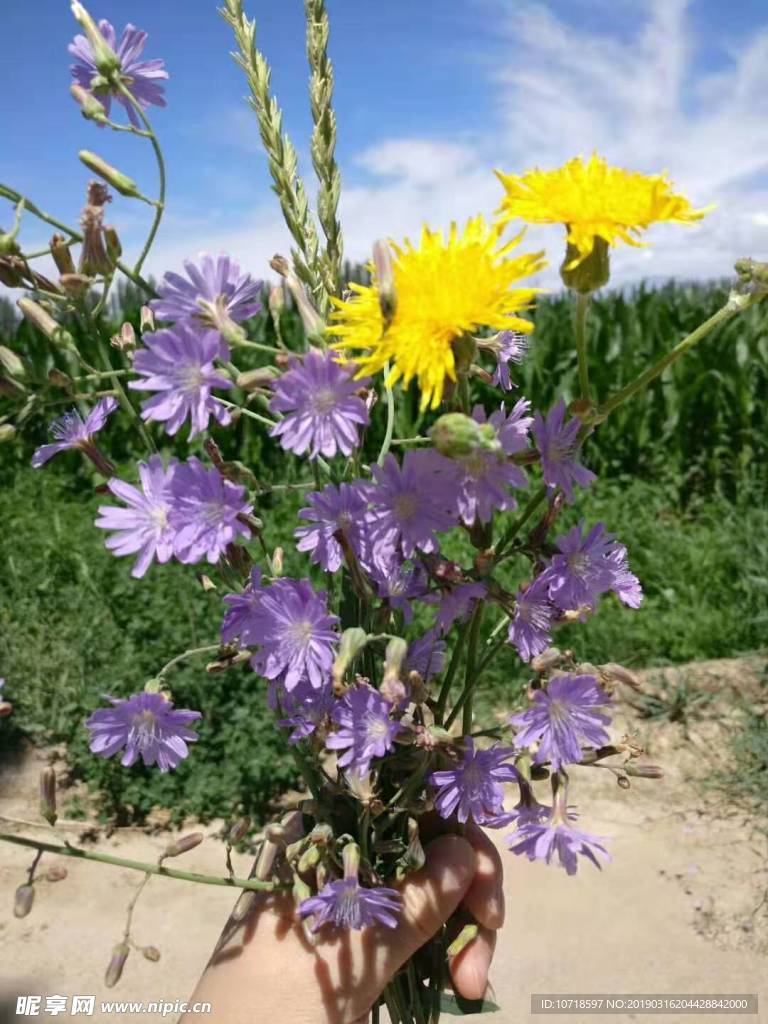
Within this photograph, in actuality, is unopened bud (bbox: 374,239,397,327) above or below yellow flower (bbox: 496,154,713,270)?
below

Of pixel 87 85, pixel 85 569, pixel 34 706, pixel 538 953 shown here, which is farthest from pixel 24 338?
pixel 87 85

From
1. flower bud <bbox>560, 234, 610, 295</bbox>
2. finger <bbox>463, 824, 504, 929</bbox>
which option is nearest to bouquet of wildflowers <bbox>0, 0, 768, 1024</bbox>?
flower bud <bbox>560, 234, 610, 295</bbox>

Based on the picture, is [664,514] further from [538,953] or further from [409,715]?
[409,715]

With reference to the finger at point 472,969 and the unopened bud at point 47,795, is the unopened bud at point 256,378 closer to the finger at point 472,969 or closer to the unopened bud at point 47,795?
the unopened bud at point 47,795

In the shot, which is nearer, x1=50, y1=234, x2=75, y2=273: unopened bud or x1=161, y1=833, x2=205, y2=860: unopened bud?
x1=50, y1=234, x2=75, y2=273: unopened bud

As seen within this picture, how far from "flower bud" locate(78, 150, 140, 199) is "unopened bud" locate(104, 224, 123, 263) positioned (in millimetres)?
39

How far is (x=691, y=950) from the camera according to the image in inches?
85.9

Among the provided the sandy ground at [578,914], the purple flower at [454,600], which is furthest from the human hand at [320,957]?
A: the sandy ground at [578,914]

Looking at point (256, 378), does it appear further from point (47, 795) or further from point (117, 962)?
point (117, 962)

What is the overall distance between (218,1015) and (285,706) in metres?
0.35

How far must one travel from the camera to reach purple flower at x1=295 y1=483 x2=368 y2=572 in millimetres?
663

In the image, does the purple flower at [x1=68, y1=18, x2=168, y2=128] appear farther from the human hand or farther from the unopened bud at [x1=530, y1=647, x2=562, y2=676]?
the human hand

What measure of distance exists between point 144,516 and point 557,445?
1.10 ft

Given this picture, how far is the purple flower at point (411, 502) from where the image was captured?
0.64 metres
